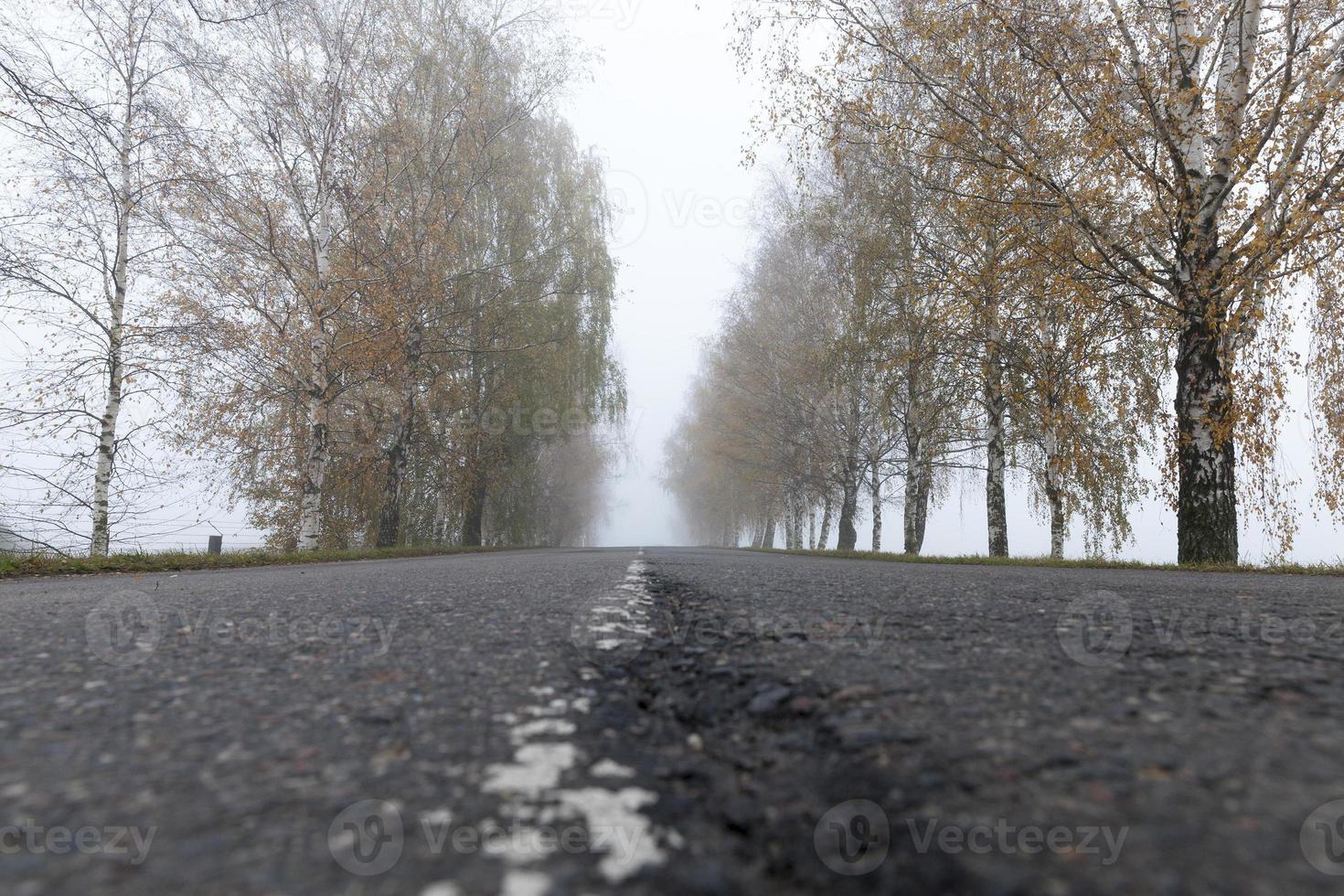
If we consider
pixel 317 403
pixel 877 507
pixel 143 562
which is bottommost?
pixel 143 562

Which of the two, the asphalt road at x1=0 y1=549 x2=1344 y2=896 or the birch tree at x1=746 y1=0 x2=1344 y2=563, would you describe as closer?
the asphalt road at x1=0 y1=549 x2=1344 y2=896

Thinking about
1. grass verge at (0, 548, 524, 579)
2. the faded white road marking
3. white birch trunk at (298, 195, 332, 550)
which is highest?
white birch trunk at (298, 195, 332, 550)

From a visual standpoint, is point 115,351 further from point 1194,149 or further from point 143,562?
point 1194,149

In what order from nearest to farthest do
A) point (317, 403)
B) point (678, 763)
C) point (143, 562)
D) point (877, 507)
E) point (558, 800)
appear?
point (558, 800), point (678, 763), point (143, 562), point (317, 403), point (877, 507)

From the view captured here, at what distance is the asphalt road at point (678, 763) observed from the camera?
1.93 ft

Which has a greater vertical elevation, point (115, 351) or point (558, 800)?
point (115, 351)

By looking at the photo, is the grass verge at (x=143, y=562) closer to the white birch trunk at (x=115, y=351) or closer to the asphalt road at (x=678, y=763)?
the white birch trunk at (x=115, y=351)

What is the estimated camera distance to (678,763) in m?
0.88

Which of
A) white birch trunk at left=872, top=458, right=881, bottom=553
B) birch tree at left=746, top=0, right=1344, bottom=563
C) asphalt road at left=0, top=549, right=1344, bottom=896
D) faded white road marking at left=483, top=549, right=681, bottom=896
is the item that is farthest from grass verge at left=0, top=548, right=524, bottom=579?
white birch trunk at left=872, top=458, right=881, bottom=553

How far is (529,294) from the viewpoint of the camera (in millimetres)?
15586

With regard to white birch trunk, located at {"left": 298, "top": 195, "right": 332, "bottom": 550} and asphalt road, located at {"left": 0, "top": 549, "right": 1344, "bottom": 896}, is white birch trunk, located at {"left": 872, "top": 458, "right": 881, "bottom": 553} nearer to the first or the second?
white birch trunk, located at {"left": 298, "top": 195, "right": 332, "bottom": 550}

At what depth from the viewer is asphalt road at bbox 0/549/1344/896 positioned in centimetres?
59

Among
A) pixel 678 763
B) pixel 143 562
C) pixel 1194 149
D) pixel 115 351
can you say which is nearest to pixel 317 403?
pixel 115 351

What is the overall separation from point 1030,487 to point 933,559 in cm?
Answer: 571
